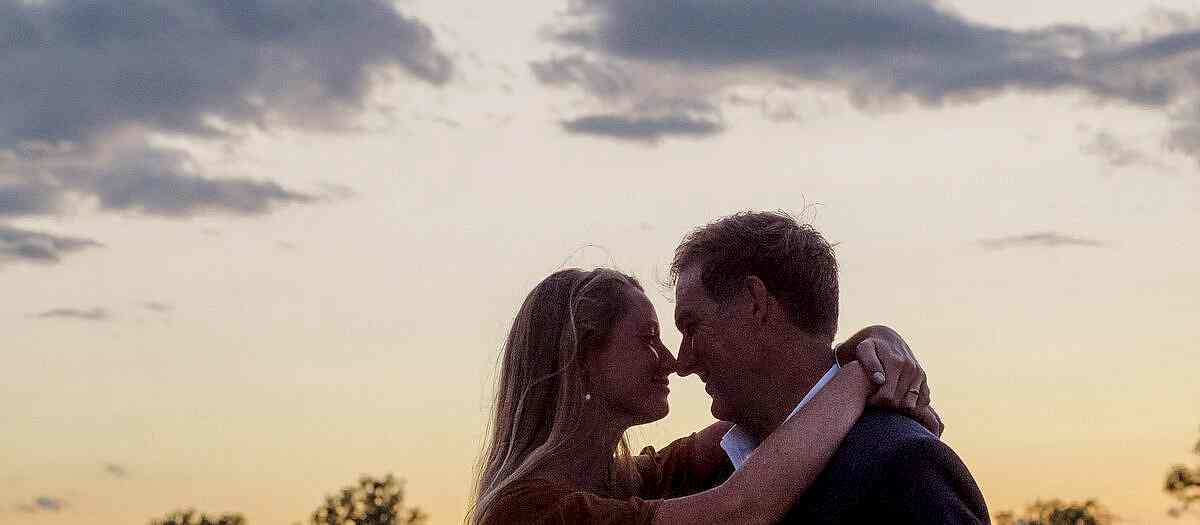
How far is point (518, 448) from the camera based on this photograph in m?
6.65

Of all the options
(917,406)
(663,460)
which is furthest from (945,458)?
(663,460)

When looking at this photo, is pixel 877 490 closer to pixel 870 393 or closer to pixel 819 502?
pixel 819 502

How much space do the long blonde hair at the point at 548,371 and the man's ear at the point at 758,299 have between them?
573 mm

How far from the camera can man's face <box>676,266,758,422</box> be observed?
6.72m

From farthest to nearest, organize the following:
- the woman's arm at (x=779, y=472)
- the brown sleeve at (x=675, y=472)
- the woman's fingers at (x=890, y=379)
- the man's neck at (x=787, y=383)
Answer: the brown sleeve at (x=675, y=472), the man's neck at (x=787, y=383), the woman's fingers at (x=890, y=379), the woman's arm at (x=779, y=472)

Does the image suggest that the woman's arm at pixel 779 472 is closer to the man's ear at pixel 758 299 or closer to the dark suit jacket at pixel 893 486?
the dark suit jacket at pixel 893 486

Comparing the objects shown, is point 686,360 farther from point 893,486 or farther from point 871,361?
point 893,486

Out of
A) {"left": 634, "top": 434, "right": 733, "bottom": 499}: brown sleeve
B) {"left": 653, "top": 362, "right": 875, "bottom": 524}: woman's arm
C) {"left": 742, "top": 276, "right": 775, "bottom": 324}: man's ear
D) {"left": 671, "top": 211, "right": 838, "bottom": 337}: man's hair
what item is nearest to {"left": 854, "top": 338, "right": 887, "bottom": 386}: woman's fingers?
{"left": 653, "top": 362, "right": 875, "bottom": 524}: woman's arm

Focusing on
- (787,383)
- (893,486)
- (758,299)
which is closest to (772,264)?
(758,299)

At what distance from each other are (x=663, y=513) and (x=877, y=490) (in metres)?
0.98

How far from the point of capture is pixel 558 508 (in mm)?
6188

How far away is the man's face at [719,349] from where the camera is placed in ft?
22.0

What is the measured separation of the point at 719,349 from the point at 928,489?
141cm

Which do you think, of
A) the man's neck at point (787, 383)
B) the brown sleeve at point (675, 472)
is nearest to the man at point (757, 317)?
the man's neck at point (787, 383)
